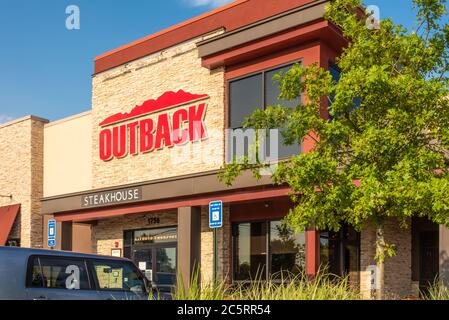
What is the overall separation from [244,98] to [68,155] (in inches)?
436

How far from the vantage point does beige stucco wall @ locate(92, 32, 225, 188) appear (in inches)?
774

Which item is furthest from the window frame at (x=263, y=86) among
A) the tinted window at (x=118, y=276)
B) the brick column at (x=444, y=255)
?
the tinted window at (x=118, y=276)

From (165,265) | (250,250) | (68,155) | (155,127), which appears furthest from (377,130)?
(68,155)

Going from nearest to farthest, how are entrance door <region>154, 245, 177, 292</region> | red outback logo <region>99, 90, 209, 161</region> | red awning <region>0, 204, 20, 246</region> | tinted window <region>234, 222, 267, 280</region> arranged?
tinted window <region>234, 222, 267, 280</region>
red outback logo <region>99, 90, 209, 161</region>
entrance door <region>154, 245, 177, 292</region>
red awning <region>0, 204, 20, 246</region>

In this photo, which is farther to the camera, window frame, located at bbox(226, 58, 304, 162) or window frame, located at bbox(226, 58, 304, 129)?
window frame, located at bbox(226, 58, 304, 129)

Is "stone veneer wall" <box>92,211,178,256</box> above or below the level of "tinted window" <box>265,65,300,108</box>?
below

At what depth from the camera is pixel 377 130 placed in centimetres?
1074

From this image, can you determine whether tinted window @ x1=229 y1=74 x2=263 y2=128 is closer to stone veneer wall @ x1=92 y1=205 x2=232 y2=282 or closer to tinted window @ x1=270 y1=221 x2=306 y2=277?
stone veneer wall @ x1=92 y1=205 x2=232 y2=282

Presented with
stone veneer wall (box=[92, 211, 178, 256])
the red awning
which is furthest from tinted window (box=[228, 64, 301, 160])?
the red awning

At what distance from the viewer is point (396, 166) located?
1052cm

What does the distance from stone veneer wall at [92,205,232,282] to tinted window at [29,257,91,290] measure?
26.8ft
